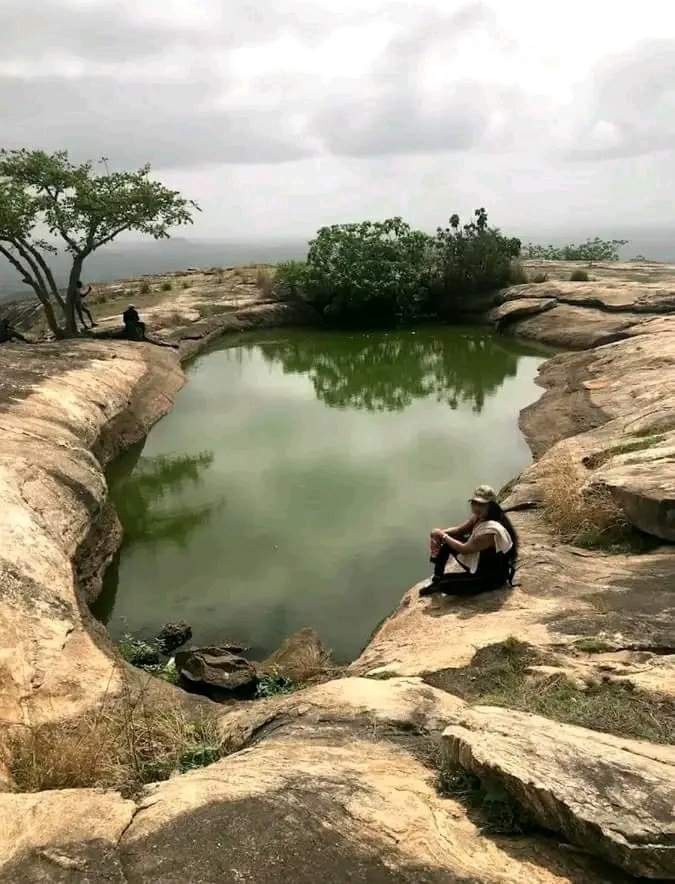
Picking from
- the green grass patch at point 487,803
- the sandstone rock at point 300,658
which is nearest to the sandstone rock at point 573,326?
the sandstone rock at point 300,658

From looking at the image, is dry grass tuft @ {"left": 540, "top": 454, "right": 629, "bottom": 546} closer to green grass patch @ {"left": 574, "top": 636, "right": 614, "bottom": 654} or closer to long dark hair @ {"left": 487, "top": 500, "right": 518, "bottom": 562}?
long dark hair @ {"left": 487, "top": 500, "right": 518, "bottom": 562}

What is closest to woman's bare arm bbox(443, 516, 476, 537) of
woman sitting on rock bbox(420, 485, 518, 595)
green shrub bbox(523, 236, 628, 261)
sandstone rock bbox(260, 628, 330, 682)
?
woman sitting on rock bbox(420, 485, 518, 595)

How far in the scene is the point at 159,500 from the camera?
Result: 13906 mm

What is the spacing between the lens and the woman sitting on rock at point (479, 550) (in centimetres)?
757

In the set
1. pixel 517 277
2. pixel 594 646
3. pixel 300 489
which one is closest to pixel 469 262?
pixel 517 277

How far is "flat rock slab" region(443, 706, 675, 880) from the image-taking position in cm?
315

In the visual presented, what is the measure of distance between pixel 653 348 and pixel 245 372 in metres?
12.4

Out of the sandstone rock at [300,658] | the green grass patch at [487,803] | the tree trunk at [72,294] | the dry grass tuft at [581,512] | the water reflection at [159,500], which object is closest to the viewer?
the green grass patch at [487,803]

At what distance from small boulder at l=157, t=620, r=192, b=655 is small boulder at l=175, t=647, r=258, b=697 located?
71 centimetres

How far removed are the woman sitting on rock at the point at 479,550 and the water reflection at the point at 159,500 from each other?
5.20 m

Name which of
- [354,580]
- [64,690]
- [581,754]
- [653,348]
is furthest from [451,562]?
[653,348]

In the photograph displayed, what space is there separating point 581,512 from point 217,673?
4.83 meters

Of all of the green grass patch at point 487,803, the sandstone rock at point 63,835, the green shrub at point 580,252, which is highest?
the green shrub at point 580,252

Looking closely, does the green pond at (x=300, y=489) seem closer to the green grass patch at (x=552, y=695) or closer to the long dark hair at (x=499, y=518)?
the long dark hair at (x=499, y=518)
